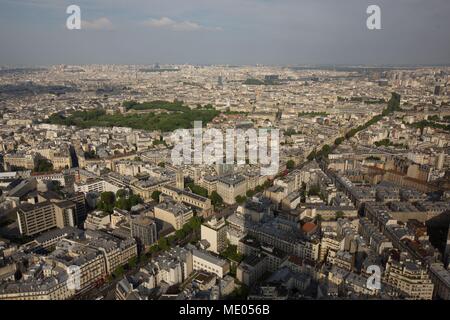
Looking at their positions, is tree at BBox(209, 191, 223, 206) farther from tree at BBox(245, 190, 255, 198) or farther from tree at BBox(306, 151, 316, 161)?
tree at BBox(306, 151, 316, 161)

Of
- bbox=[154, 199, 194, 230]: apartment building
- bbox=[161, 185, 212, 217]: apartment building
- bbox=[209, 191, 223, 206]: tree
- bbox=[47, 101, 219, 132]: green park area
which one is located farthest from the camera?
bbox=[47, 101, 219, 132]: green park area

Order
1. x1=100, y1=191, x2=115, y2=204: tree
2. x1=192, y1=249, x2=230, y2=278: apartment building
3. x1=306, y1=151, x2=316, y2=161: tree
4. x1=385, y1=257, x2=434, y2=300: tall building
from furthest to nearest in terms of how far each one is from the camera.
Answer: x1=306, y1=151, x2=316, y2=161: tree → x1=100, y1=191, x2=115, y2=204: tree → x1=192, y1=249, x2=230, y2=278: apartment building → x1=385, y1=257, x2=434, y2=300: tall building

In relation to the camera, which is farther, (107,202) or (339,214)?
(107,202)

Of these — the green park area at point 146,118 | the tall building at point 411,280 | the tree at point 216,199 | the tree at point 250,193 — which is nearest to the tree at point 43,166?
the green park area at point 146,118

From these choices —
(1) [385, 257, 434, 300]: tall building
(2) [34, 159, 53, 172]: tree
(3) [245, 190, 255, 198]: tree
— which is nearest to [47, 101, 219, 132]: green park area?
(2) [34, 159, 53, 172]: tree

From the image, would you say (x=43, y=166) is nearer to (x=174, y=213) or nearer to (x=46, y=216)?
(x=46, y=216)

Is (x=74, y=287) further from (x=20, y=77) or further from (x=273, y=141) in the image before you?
(x=20, y=77)

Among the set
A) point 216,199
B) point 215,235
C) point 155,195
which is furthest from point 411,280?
point 155,195
